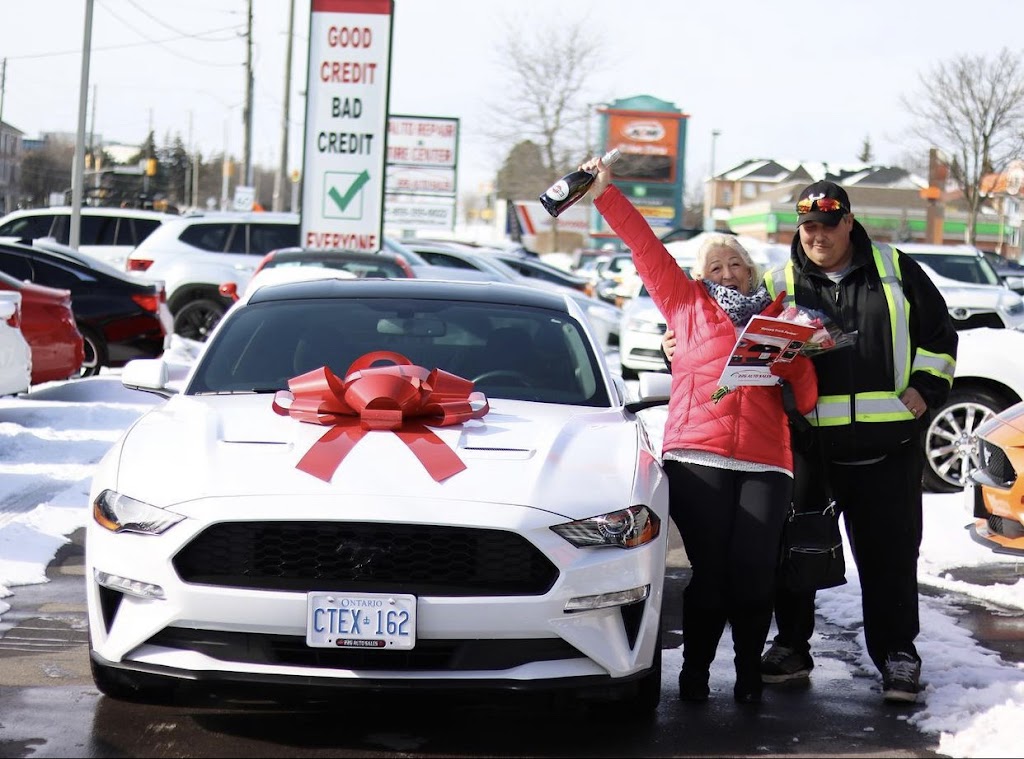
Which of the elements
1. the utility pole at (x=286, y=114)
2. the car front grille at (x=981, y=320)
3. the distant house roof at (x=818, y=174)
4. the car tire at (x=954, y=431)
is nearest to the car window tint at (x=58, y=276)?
the car tire at (x=954, y=431)

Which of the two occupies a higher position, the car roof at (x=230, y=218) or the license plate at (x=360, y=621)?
the car roof at (x=230, y=218)

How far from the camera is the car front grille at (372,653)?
4133 mm

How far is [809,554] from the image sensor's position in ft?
16.7

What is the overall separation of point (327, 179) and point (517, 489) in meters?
12.8

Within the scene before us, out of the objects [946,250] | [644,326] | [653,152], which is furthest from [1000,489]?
[653,152]

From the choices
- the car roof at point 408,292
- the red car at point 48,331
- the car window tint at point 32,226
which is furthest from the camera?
the car window tint at point 32,226

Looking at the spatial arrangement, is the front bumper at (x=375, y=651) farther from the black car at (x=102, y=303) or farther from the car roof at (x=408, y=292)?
the black car at (x=102, y=303)

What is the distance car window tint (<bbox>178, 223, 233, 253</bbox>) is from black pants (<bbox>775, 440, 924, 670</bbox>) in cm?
1546

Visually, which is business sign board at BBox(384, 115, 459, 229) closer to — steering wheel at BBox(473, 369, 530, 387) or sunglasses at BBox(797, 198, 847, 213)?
steering wheel at BBox(473, 369, 530, 387)

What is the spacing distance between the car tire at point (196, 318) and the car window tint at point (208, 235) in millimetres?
1140

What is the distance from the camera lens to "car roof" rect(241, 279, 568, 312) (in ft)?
19.8

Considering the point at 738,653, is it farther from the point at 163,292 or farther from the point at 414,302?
the point at 163,292

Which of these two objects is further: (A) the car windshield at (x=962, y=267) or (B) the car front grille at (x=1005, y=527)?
(A) the car windshield at (x=962, y=267)

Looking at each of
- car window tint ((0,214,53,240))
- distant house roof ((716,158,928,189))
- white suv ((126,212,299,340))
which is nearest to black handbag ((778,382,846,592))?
white suv ((126,212,299,340))
